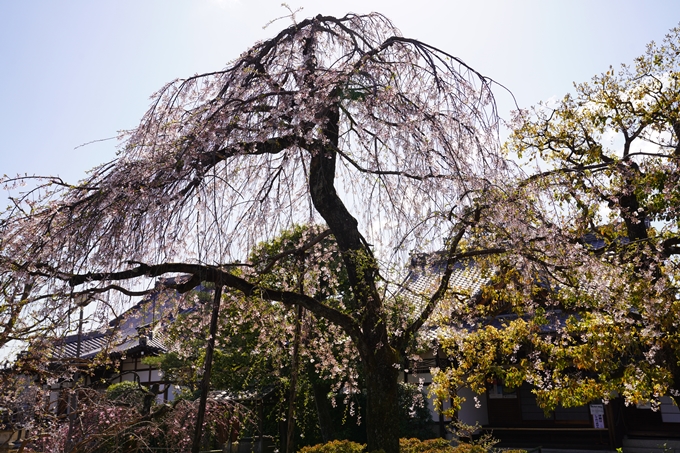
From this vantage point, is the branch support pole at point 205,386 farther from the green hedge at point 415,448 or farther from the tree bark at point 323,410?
the tree bark at point 323,410

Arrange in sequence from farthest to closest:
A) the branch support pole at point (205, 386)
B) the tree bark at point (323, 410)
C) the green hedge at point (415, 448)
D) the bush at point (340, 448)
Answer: the tree bark at point (323, 410), the bush at point (340, 448), the green hedge at point (415, 448), the branch support pole at point (205, 386)

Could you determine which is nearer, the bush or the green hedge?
the green hedge

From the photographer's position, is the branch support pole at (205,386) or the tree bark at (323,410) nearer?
the branch support pole at (205,386)

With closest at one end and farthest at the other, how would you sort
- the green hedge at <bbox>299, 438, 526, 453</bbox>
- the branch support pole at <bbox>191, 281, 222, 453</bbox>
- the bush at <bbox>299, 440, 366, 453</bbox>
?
the branch support pole at <bbox>191, 281, 222, 453</bbox>, the green hedge at <bbox>299, 438, 526, 453</bbox>, the bush at <bbox>299, 440, 366, 453</bbox>

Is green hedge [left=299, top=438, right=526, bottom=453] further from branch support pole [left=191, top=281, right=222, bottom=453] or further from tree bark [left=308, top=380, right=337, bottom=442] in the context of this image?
tree bark [left=308, top=380, right=337, bottom=442]

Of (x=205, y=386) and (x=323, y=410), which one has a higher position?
(x=205, y=386)

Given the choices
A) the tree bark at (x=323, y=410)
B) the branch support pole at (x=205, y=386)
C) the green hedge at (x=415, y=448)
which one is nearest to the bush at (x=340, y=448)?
the green hedge at (x=415, y=448)

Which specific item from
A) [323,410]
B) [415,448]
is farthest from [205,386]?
[323,410]

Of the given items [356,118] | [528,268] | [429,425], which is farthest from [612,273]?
[429,425]

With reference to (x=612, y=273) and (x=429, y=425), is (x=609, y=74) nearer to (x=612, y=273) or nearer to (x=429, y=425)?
(x=612, y=273)

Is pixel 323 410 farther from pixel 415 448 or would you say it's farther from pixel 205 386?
pixel 205 386

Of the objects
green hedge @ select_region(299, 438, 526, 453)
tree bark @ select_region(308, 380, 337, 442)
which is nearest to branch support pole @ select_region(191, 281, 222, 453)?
green hedge @ select_region(299, 438, 526, 453)

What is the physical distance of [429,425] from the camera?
471 inches

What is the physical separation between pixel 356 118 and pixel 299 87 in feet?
2.10
